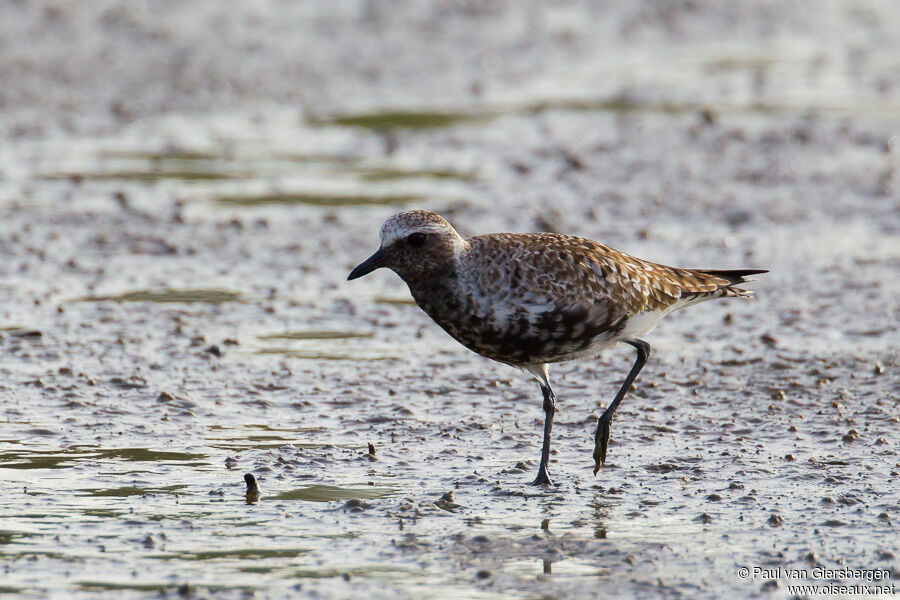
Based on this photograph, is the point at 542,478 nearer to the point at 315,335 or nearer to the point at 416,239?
the point at 416,239

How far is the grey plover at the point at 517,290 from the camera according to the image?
7484mm

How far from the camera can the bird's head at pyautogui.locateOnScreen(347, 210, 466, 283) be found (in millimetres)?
7488

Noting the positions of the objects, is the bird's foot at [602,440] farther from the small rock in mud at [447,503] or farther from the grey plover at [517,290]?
the small rock in mud at [447,503]

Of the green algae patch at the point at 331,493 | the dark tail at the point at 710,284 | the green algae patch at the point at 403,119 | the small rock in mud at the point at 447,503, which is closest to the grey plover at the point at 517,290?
the small rock in mud at the point at 447,503

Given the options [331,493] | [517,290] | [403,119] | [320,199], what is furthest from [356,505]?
[403,119]

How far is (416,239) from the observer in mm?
7488

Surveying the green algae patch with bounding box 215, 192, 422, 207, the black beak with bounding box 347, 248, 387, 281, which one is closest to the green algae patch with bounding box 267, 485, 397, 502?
the black beak with bounding box 347, 248, 387, 281

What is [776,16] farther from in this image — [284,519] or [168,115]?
[284,519]

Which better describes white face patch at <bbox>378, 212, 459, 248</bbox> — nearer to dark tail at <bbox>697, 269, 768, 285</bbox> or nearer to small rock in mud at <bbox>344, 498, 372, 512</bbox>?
small rock in mud at <bbox>344, 498, 372, 512</bbox>

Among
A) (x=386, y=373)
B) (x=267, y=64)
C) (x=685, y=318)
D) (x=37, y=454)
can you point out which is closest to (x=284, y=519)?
(x=37, y=454)

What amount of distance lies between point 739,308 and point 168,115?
305 inches

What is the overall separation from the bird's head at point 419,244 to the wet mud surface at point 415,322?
114 cm

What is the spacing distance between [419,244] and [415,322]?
3.20m

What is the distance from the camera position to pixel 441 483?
24.9 ft
